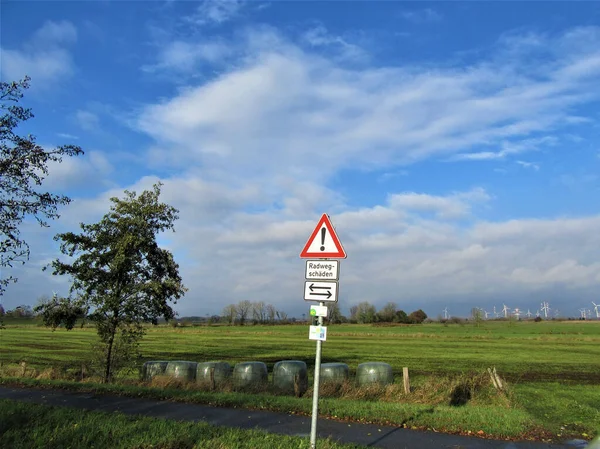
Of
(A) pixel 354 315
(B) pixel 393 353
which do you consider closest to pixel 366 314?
(A) pixel 354 315

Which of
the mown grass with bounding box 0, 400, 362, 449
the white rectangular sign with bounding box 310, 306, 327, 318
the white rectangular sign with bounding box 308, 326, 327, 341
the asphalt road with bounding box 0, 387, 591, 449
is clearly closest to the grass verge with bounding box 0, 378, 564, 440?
the asphalt road with bounding box 0, 387, 591, 449

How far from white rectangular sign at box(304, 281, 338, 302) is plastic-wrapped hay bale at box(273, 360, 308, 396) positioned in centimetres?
848

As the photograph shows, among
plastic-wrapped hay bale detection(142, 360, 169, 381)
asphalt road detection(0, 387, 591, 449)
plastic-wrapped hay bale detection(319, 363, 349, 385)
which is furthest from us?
plastic-wrapped hay bale detection(142, 360, 169, 381)

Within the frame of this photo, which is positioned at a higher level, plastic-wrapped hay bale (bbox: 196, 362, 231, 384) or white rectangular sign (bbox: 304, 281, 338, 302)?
white rectangular sign (bbox: 304, 281, 338, 302)

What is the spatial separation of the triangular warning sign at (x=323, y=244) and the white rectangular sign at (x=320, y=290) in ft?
1.40

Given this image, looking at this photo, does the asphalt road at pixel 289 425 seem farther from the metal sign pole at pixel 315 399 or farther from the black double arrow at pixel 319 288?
the black double arrow at pixel 319 288

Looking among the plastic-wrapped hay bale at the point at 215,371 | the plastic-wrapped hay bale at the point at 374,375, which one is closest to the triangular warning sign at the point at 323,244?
the plastic-wrapped hay bale at the point at 374,375

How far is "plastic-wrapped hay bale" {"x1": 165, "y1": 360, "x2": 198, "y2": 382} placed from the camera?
654 inches

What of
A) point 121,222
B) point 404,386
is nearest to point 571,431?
point 404,386

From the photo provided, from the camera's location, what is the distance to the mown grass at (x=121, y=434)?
269 inches

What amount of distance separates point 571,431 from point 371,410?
4.58 m

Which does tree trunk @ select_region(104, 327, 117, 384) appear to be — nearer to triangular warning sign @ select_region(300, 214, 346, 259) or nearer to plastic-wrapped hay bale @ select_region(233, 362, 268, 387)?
plastic-wrapped hay bale @ select_region(233, 362, 268, 387)

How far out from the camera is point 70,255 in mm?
16359

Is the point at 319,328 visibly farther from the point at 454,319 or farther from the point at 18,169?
the point at 454,319
